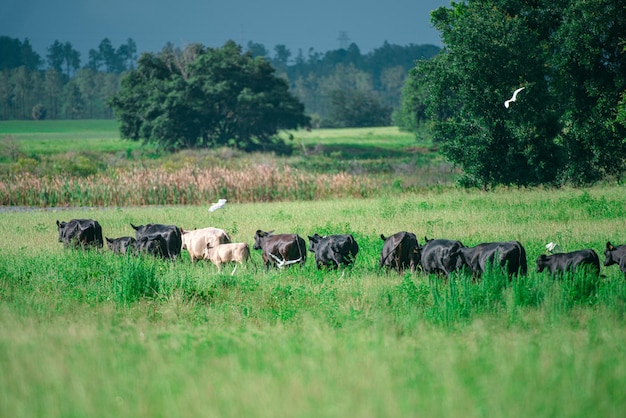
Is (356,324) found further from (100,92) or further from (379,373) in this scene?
(100,92)

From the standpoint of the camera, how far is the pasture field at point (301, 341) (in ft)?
24.2

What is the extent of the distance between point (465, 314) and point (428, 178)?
35.7 meters

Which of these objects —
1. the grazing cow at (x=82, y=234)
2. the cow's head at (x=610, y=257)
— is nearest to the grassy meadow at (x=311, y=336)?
the cow's head at (x=610, y=257)

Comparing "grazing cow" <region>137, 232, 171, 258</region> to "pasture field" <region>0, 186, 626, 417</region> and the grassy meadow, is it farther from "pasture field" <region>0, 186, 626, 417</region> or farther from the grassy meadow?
"pasture field" <region>0, 186, 626, 417</region>

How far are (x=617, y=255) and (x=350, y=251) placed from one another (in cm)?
468

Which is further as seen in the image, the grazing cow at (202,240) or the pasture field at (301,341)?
the grazing cow at (202,240)

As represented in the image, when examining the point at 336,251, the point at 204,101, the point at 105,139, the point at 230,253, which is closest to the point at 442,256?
the point at 336,251

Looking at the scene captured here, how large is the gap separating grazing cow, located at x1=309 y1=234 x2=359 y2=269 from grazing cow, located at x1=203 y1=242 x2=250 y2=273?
4.63 feet

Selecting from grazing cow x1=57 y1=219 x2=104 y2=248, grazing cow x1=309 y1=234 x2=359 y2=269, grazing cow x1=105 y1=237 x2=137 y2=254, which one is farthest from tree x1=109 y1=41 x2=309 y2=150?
grazing cow x1=309 y1=234 x2=359 y2=269

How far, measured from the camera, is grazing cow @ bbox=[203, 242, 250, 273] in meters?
15.9

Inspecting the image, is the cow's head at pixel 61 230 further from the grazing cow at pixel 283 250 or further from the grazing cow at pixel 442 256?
the grazing cow at pixel 442 256

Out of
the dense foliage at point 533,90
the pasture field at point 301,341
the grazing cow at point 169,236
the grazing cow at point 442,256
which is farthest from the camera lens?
the dense foliage at point 533,90

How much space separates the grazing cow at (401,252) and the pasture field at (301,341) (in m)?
0.45

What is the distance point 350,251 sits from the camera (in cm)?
1536
